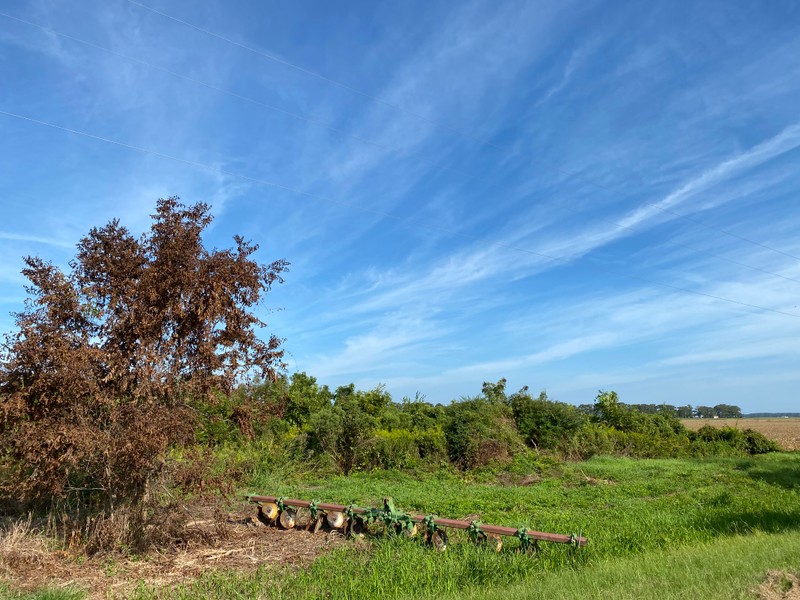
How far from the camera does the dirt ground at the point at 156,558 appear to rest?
22.5 feet

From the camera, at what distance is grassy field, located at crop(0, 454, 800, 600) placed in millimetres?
6168

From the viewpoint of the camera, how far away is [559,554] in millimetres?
7691

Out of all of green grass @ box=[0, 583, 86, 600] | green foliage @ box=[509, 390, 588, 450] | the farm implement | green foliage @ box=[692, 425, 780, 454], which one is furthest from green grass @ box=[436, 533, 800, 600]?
green foliage @ box=[692, 425, 780, 454]

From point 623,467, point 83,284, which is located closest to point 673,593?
point 83,284

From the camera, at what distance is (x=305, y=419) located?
21.6 m

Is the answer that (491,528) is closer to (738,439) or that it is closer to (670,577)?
(670,577)

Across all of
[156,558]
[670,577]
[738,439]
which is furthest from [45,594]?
[738,439]

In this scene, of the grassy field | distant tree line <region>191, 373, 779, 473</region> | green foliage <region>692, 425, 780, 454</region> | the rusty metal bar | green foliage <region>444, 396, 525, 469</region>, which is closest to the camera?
the grassy field

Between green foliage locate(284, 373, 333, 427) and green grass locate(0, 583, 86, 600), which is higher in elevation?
green foliage locate(284, 373, 333, 427)

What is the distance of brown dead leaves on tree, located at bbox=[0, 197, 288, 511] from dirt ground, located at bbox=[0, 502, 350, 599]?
2.51 ft

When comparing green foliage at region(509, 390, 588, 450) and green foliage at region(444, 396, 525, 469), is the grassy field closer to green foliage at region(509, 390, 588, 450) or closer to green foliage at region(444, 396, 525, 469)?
green foliage at region(444, 396, 525, 469)

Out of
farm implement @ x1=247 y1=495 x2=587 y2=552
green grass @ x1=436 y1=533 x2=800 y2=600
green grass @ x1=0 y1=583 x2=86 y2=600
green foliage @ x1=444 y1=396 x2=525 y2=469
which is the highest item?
green foliage @ x1=444 y1=396 x2=525 y2=469

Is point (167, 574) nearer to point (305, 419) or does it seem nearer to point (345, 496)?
point (345, 496)

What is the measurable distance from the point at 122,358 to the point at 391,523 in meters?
4.53
